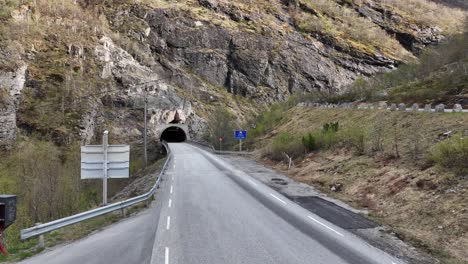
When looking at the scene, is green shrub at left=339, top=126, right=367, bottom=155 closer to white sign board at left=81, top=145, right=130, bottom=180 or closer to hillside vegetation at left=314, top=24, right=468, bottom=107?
hillside vegetation at left=314, top=24, right=468, bottom=107

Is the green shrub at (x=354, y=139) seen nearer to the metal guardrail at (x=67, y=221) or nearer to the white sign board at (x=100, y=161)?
the metal guardrail at (x=67, y=221)

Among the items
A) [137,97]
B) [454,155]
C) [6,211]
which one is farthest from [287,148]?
[137,97]

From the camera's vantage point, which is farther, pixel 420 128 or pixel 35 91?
pixel 35 91

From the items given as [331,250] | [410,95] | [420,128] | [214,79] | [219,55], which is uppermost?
[219,55]

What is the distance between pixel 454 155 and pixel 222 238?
968cm

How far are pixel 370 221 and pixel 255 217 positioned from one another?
399 cm

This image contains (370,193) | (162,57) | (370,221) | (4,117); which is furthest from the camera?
(162,57)

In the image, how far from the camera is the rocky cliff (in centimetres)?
6034

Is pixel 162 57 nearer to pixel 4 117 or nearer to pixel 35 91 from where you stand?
pixel 35 91

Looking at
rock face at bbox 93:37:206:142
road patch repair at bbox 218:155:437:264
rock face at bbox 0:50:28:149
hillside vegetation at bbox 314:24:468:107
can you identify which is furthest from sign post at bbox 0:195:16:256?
rock face at bbox 93:37:206:142

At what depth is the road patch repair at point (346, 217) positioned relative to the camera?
982 centimetres

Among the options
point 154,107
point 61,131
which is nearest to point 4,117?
point 61,131

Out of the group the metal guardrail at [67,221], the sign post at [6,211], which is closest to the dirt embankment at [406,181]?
the metal guardrail at [67,221]

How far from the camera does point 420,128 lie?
2228 centimetres
